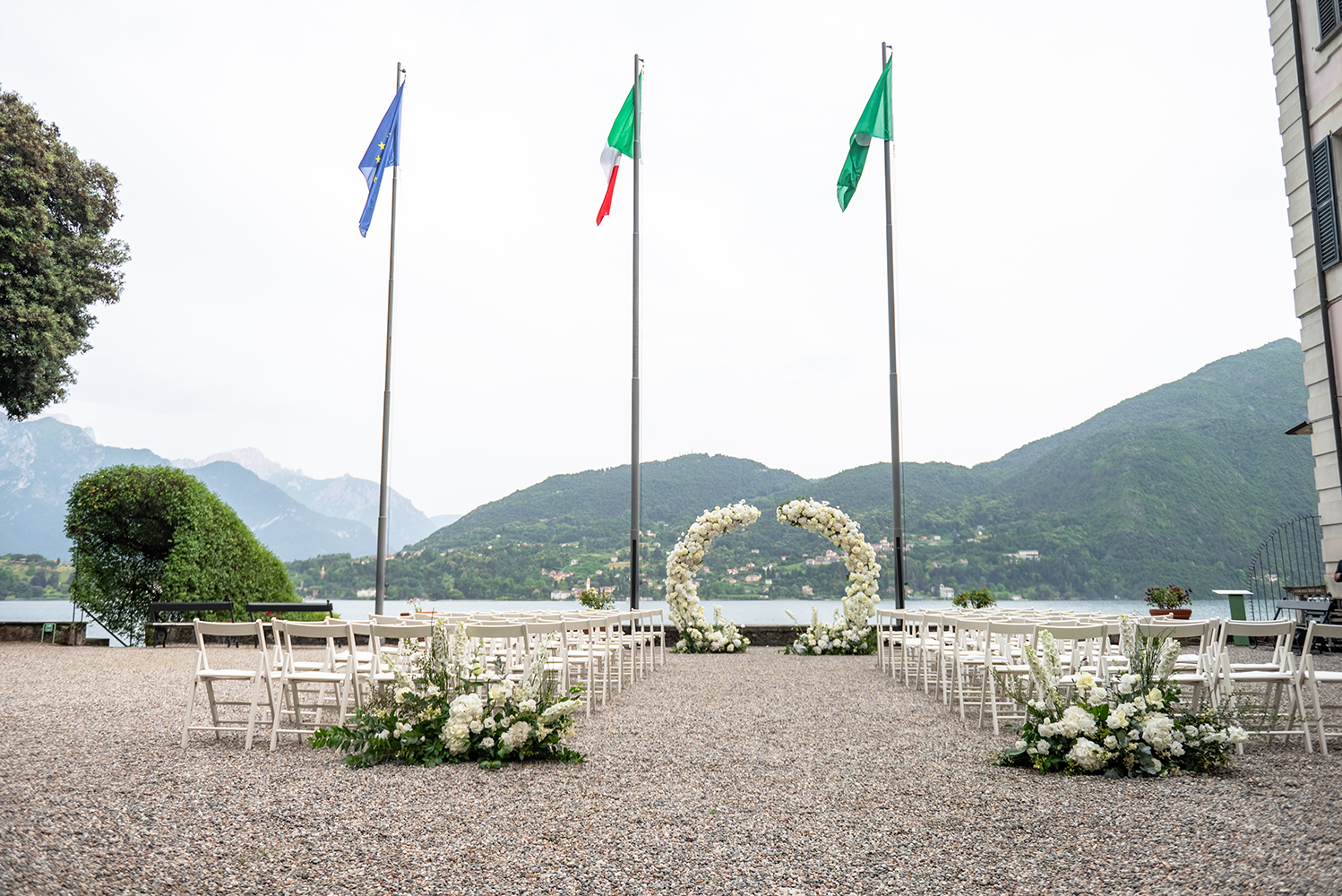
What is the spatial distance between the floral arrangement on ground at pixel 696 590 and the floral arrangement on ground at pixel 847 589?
73 cm

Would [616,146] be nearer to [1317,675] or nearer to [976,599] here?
Answer: [976,599]

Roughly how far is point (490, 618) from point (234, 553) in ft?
34.1

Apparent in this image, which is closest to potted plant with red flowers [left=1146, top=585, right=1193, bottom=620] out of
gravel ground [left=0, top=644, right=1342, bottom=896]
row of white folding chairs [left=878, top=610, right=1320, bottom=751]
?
row of white folding chairs [left=878, top=610, right=1320, bottom=751]

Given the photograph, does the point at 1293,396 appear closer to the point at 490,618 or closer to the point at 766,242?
the point at 766,242

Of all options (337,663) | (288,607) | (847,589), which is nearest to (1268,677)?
(337,663)

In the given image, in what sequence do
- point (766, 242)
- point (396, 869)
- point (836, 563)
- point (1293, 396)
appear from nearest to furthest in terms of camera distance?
point (396, 869)
point (766, 242)
point (836, 563)
point (1293, 396)

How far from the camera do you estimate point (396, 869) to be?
2.76 metres

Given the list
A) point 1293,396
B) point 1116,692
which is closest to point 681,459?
point 1293,396

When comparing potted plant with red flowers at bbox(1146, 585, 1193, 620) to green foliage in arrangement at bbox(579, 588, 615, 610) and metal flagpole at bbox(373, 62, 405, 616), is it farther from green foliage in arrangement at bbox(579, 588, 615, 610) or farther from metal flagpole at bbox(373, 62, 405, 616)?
metal flagpole at bbox(373, 62, 405, 616)

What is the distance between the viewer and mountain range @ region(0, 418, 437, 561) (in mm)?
64938

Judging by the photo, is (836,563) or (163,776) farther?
(836,563)

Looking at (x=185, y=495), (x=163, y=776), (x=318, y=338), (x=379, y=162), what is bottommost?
(x=163, y=776)

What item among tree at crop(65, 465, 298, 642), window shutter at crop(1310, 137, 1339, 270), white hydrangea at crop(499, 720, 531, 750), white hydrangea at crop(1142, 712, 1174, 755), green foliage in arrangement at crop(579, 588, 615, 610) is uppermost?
window shutter at crop(1310, 137, 1339, 270)

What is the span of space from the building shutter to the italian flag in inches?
368
